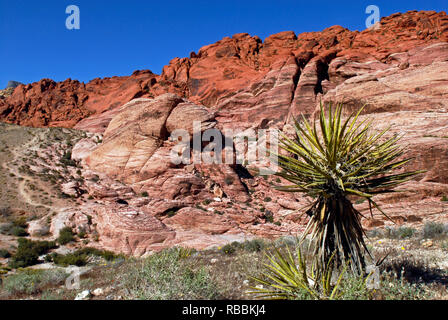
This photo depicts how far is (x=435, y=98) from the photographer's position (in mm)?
22578

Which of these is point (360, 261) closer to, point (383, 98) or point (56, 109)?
point (383, 98)

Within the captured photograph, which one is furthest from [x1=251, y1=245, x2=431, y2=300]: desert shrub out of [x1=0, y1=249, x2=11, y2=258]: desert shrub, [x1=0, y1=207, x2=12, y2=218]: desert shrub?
[x1=0, y1=207, x2=12, y2=218]: desert shrub

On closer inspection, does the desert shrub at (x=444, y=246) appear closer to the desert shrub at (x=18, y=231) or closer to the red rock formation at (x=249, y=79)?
the desert shrub at (x=18, y=231)

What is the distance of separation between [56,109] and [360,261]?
2606 inches

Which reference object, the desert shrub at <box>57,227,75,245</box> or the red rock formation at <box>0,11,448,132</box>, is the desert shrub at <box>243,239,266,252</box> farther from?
the red rock formation at <box>0,11,448,132</box>

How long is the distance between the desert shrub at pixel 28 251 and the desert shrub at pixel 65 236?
1.29 ft

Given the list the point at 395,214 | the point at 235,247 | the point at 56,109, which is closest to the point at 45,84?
the point at 56,109

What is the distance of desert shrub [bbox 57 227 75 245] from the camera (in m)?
13.7

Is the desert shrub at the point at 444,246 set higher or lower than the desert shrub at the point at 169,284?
lower

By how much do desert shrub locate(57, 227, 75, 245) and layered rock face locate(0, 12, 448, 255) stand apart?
1.51 m

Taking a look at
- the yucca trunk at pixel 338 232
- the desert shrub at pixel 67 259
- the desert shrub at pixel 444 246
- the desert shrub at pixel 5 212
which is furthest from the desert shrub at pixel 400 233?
the desert shrub at pixel 5 212

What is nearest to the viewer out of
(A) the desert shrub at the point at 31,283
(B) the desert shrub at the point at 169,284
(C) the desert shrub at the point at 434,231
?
(B) the desert shrub at the point at 169,284

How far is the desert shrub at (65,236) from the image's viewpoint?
13.7m

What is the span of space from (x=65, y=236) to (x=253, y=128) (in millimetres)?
25744
